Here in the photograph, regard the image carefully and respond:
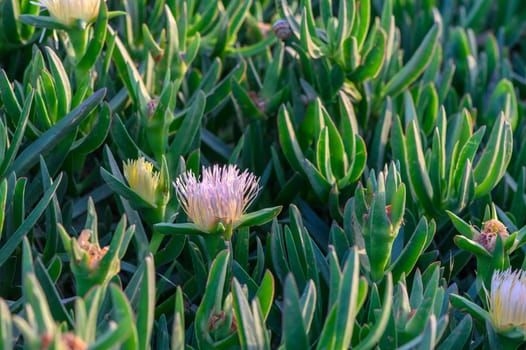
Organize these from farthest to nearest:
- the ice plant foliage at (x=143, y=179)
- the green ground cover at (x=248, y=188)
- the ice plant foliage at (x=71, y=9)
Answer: the ice plant foliage at (x=71, y=9) < the ice plant foliage at (x=143, y=179) < the green ground cover at (x=248, y=188)

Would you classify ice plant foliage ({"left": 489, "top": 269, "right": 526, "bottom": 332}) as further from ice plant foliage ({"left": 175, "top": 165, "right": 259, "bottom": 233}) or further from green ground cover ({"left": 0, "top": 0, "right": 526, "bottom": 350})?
ice plant foliage ({"left": 175, "top": 165, "right": 259, "bottom": 233})

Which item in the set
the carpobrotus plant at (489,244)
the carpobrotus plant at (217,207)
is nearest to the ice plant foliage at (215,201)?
the carpobrotus plant at (217,207)

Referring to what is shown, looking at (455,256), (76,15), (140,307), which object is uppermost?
(76,15)

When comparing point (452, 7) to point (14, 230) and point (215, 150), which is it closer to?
point (215, 150)

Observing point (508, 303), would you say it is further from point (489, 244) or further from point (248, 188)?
point (248, 188)

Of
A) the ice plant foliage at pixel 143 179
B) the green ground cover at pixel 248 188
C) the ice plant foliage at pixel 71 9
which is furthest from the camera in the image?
the ice plant foliage at pixel 71 9

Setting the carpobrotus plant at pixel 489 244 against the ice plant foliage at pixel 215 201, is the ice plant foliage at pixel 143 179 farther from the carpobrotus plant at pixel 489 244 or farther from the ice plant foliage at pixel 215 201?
the carpobrotus plant at pixel 489 244

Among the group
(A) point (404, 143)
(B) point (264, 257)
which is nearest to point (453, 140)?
(A) point (404, 143)
